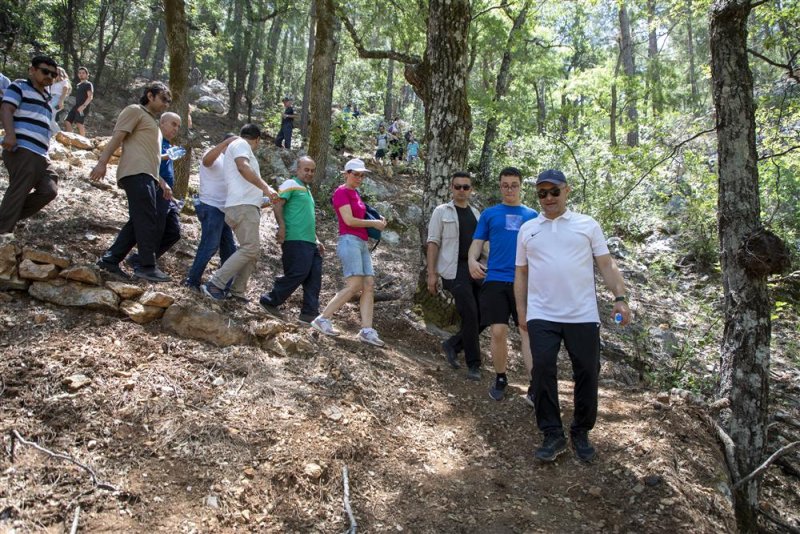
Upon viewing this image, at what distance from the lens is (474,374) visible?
5.18 m

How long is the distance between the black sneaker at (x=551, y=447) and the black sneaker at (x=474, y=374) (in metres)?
1.50

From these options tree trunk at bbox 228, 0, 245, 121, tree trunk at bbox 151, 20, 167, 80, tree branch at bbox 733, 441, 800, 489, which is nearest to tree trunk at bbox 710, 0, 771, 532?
tree branch at bbox 733, 441, 800, 489

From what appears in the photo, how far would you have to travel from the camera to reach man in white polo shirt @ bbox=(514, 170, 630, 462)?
3578 millimetres

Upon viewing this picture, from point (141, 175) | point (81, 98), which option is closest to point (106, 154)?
point (141, 175)

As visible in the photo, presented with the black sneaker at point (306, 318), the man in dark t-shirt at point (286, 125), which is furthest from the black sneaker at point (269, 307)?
the man in dark t-shirt at point (286, 125)

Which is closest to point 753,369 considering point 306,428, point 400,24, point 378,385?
point 378,385

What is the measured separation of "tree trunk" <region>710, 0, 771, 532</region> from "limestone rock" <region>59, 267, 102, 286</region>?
567cm

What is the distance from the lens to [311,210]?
5.48 metres

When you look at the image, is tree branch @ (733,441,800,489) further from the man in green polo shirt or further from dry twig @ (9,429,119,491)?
dry twig @ (9,429,119,491)

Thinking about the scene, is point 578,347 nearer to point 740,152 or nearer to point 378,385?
point 378,385

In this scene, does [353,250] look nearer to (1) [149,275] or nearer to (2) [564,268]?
(1) [149,275]

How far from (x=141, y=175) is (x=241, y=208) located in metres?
0.91

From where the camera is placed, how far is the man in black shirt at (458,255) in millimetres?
5164

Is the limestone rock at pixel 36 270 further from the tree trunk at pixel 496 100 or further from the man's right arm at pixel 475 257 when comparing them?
the tree trunk at pixel 496 100
